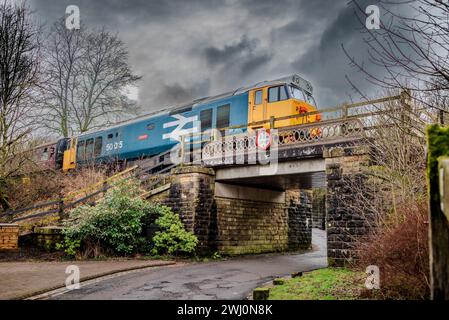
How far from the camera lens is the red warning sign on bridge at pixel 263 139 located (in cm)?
1318

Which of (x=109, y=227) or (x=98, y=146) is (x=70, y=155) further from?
(x=109, y=227)

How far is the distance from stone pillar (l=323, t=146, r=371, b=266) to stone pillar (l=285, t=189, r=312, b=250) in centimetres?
808

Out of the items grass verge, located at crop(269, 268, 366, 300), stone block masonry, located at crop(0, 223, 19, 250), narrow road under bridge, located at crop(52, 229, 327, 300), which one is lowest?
narrow road under bridge, located at crop(52, 229, 327, 300)

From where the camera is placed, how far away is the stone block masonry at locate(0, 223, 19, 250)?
1301 centimetres

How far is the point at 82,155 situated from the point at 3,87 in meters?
12.2

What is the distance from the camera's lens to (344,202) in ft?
35.1

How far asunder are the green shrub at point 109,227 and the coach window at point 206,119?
472 cm

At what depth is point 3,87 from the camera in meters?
11.3

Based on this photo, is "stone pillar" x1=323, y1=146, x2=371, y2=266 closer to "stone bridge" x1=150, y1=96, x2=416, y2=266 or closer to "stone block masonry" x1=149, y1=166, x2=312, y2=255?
"stone bridge" x1=150, y1=96, x2=416, y2=266

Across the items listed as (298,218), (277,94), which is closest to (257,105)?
(277,94)

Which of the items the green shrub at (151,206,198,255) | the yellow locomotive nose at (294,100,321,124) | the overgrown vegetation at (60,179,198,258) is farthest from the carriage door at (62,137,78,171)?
the yellow locomotive nose at (294,100,321,124)

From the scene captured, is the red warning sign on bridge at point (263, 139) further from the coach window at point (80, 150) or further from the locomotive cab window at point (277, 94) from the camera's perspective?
the coach window at point (80, 150)

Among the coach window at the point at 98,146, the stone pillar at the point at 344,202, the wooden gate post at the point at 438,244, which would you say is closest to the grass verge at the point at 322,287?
the stone pillar at the point at 344,202
